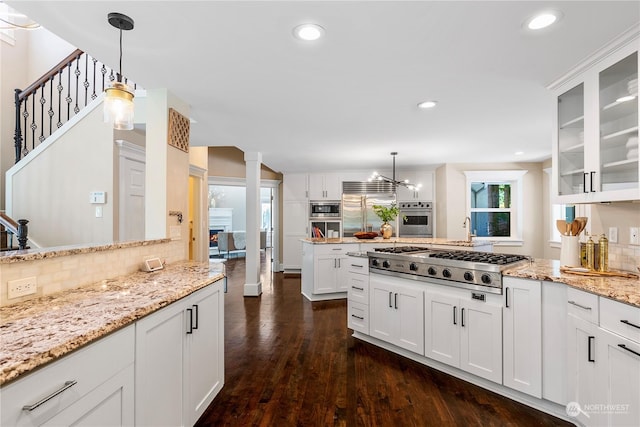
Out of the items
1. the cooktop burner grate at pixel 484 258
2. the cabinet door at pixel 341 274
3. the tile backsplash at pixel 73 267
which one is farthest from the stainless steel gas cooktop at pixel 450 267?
the tile backsplash at pixel 73 267

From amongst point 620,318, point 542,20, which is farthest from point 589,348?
point 542,20

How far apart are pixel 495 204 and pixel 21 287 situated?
6.50 m

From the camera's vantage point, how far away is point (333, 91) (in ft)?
8.51

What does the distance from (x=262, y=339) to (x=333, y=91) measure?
244 cm

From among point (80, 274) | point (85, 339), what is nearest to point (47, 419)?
point (85, 339)

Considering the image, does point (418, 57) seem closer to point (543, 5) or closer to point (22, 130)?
point (543, 5)

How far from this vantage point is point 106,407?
1.08 m

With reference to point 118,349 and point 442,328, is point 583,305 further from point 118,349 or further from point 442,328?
point 118,349

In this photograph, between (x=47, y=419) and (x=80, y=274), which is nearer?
(x=47, y=419)

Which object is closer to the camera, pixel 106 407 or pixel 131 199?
pixel 106 407

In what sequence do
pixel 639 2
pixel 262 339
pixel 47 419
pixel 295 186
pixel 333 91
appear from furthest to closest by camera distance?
pixel 295 186, pixel 262 339, pixel 333 91, pixel 639 2, pixel 47 419

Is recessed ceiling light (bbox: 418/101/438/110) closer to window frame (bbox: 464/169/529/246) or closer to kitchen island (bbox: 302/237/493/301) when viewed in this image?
kitchen island (bbox: 302/237/493/301)

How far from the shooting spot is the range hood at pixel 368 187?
6.43 m

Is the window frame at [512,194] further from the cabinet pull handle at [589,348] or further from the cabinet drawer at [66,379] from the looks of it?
the cabinet drawer at [66,379]
